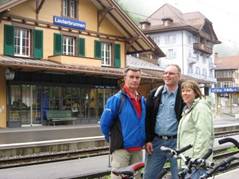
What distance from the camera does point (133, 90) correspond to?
4879mm

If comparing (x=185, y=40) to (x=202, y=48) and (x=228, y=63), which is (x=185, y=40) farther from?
(x=228, y=63)

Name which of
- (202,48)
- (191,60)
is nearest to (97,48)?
(191,60)

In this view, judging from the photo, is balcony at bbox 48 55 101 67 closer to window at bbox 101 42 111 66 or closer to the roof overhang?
window at bbox 101 42 111 66

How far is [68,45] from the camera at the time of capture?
1075 inches

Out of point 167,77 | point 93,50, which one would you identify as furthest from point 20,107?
point 167,77

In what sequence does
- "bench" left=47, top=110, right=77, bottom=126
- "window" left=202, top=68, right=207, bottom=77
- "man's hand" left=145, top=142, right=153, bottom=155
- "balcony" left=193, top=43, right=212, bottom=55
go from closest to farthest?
"man's hand" left=145, top=142, right=153, bottom=155 → "bench" left=47, top=110, right=77, bottom=126 → "balcony" left=193, top=43, right=212, bottom=55 → "window" left=202, top=68, right=207, bottom=77

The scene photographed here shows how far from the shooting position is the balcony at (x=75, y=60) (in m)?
25.1

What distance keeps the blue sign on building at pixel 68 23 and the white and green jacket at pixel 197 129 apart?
22044 mm

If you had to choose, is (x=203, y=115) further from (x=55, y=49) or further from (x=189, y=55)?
(x=189, y=55)

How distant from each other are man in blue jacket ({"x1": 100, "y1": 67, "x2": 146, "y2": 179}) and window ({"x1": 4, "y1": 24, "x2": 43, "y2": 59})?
64.5 feet

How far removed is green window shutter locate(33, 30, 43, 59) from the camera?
2502cm

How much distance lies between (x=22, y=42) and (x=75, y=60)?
122 inches

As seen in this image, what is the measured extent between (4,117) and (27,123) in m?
1.49

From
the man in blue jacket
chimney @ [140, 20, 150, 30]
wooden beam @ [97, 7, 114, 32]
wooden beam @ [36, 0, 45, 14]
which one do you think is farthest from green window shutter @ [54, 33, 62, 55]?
chimney @ [140, 20, 150, 30]
